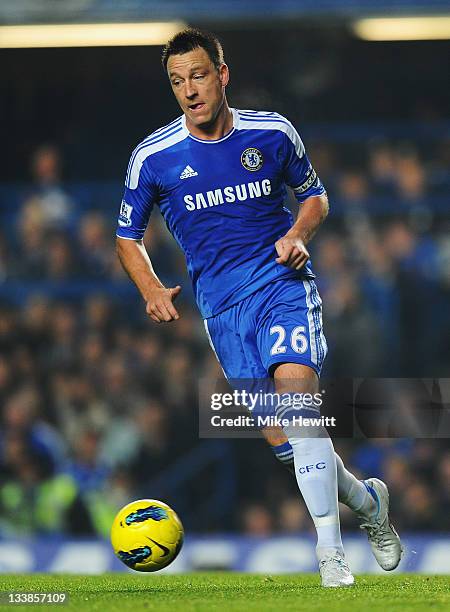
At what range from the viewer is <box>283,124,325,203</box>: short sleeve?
592 centimetres

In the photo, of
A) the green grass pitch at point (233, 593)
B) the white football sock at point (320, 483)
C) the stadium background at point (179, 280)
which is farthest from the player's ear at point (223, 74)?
the stadium background at point (179, 280)

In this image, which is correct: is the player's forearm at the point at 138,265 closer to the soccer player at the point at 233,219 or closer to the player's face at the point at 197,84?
the soccer player at the point at 233,219

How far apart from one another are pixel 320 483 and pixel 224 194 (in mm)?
1382

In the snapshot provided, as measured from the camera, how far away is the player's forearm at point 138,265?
18.8ft

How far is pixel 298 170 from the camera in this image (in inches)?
235

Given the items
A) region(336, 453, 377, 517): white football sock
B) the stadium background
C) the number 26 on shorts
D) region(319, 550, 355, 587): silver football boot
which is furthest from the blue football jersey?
the stadium background

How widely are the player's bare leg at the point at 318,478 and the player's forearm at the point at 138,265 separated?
0.70 m

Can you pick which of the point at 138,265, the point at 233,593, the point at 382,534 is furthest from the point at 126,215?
the point at 382,534

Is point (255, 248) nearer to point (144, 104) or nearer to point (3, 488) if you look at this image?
point (3, 488)

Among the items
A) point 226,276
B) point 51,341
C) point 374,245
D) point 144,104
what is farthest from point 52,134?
point 226,276

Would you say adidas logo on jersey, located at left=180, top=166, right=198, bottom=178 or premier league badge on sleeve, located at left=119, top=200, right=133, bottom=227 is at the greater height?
adidas logo on jersey, located at left=180, top=166, right=198, bottom=178

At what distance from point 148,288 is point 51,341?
6810 millimetres

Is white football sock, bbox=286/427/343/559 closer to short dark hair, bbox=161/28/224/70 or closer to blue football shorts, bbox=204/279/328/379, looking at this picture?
blue football shorts, bbox=204/279/328/379

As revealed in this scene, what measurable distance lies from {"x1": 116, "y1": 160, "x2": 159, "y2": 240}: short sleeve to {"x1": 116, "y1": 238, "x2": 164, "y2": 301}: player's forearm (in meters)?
0.04
